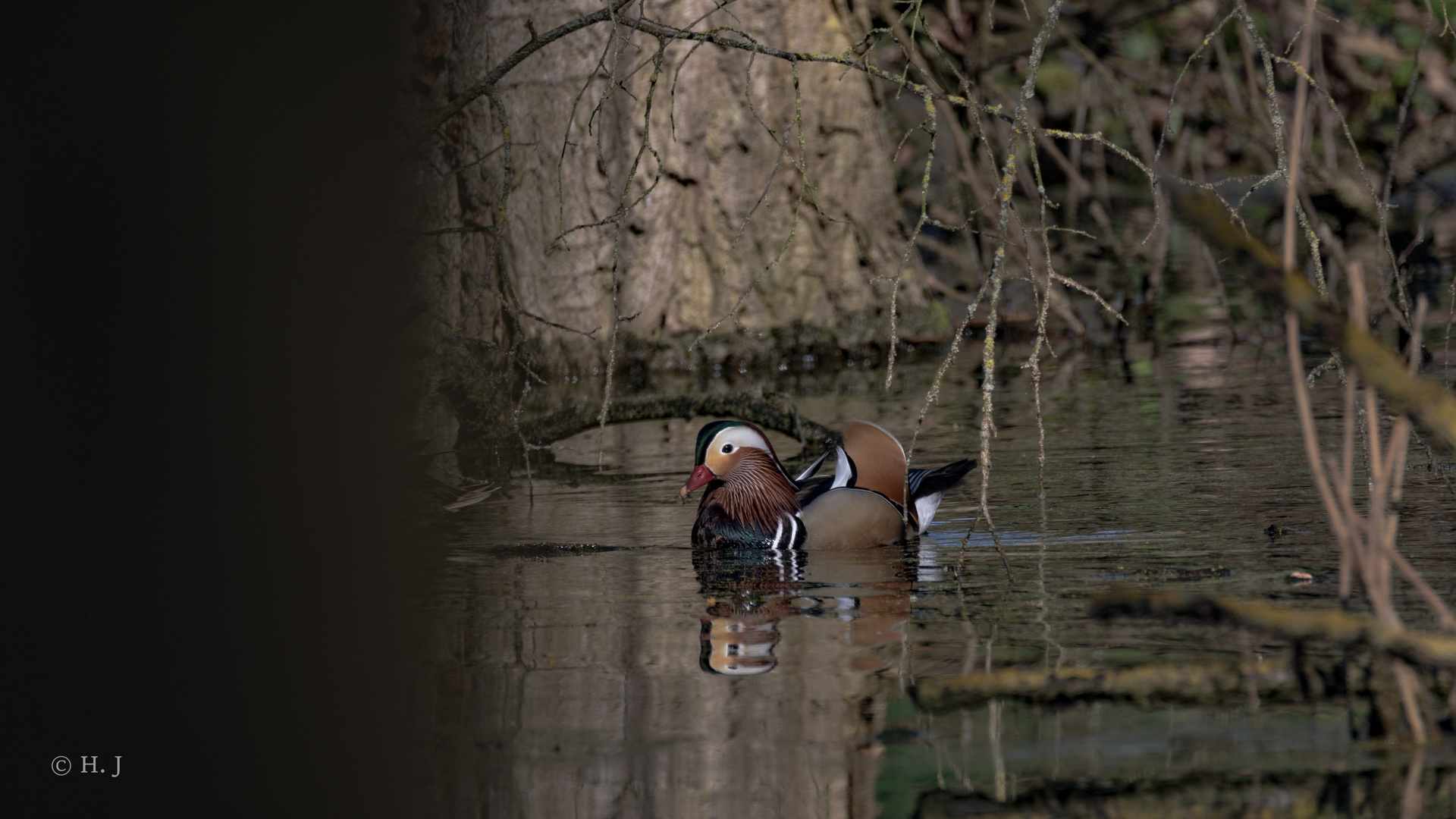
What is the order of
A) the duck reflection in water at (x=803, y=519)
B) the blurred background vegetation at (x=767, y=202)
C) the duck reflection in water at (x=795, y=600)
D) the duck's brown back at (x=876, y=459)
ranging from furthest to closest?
the blurred background vegetation at (x=767, y=202)
the duck's brown back at (x=876, y=459)
the duck reflection in water at (x=803, y=519)
the duck reflection in water at (x=795, y=600)

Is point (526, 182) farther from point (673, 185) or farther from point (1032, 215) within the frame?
point (1032, 215)

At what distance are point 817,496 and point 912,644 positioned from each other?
2101 millimetres

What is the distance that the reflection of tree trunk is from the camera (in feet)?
34.2

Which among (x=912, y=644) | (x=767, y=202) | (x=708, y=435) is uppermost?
(x=767, y=202)

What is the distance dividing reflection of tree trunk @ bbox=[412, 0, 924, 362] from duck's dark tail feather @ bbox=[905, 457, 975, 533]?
4288 mm

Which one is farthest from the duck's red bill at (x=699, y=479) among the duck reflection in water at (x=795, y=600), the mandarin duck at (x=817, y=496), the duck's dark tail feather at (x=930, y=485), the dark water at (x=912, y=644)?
the duck's dark tail feather at (x=930, y=485)

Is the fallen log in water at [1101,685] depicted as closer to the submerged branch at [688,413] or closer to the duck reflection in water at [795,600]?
the duck reflection in water at [795,600]

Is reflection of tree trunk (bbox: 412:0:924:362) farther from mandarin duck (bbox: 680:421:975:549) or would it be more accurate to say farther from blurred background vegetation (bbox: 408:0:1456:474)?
mandarin duck (bbox: 680:421:975:549)

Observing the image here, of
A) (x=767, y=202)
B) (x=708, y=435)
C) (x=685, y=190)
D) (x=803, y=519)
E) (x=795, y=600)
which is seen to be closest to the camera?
(x=795, y=600)

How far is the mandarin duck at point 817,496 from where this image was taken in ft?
20.0

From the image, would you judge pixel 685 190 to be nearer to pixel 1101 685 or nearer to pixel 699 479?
pixel 699 479

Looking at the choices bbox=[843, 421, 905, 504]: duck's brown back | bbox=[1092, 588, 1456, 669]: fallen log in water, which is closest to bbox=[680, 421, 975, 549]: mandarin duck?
bbox=[843, 421, 905, 504]: duck's brown back

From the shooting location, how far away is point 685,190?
11.0m

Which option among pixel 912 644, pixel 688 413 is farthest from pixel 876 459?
pixel 912 644
